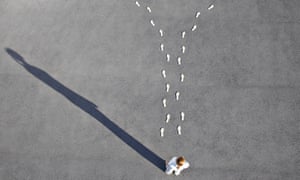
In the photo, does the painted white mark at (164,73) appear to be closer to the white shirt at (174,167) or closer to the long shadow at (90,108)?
the long shadow at (90,108)

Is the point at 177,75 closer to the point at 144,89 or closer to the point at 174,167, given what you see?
the point at 144,89

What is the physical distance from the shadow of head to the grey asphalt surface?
0.04m

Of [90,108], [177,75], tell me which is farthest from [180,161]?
[90,108]

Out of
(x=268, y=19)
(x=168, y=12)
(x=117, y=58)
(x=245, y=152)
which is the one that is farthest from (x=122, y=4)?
(x=245, y=152)

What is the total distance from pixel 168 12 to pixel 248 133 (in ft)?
22.7

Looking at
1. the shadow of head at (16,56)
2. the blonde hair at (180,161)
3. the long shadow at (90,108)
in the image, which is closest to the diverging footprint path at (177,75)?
the long shadow at (90,108)

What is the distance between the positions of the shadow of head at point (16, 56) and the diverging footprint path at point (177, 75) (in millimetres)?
5993

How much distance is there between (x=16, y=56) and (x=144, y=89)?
6.06 meters

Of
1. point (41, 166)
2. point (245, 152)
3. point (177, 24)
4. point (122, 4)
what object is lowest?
point (41, 166)

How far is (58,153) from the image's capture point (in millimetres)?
11008

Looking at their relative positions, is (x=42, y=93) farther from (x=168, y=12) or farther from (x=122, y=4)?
(x=168, y=12)

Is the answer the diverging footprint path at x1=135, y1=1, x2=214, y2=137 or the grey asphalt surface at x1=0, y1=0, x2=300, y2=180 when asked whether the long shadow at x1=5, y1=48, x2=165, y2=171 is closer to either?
the grey asphalt surface at x1=0, y1=0, x2=300, y2=180

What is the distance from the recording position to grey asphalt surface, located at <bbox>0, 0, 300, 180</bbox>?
10.7 meters

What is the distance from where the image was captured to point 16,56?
13492 millimetres
